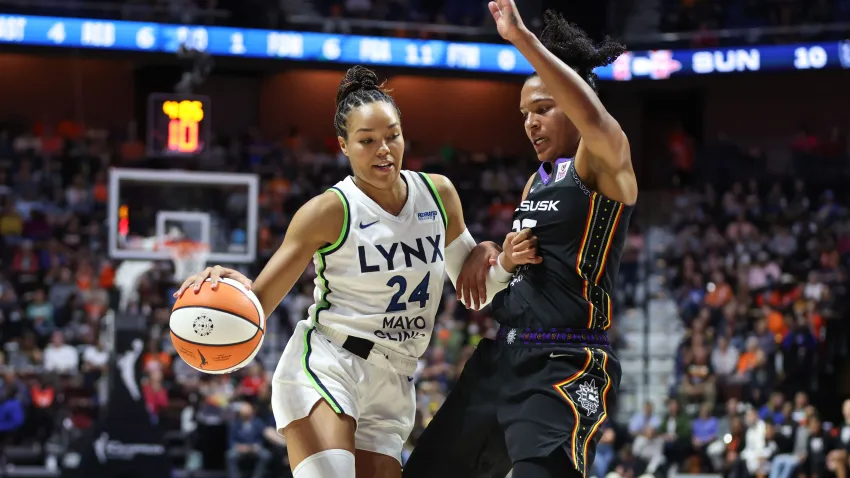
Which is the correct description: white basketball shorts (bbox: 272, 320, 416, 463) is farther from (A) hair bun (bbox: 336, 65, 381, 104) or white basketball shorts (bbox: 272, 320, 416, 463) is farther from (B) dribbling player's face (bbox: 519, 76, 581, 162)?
(B) dribbling player's face (bbox: 519, 76, 581, 162)

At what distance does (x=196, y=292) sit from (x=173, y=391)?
26.7 feet

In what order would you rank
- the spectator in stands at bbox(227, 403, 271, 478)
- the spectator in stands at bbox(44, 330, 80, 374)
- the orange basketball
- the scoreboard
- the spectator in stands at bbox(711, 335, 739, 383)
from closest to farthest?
the orange basketball < the spectator in stands at bbox(227, 403, 271, 478) < the scoreboard < the spectator in stands at bbox(44, 330, 80, 374) < the spectator in stands at bbox(711, 335, 739, 383)

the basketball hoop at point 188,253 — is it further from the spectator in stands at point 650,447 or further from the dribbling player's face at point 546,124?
the dribbling player's face at point 546,124

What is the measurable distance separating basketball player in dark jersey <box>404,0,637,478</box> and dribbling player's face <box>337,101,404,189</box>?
51 centimetres

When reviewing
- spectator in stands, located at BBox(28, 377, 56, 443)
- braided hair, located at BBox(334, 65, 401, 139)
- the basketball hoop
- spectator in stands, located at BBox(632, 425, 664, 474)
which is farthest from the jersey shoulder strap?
spectator in stands, located at BBox(28, 377, 56, 443)

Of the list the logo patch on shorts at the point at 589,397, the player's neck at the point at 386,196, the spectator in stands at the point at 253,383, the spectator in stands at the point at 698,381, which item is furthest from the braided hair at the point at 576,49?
the spectator in stands at the point at 698,381

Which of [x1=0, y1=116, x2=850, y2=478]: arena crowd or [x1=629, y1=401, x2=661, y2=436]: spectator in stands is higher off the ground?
[x1=0, y1=116, x2=850, y2=478]: arena crowd

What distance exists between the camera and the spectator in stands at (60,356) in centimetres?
1213

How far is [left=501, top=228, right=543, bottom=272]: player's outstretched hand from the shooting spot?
3977 mm

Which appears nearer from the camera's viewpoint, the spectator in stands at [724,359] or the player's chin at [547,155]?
the player's chin at [547,155]

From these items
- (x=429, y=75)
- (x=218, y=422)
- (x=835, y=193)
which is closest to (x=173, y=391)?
(x=218, y=422)

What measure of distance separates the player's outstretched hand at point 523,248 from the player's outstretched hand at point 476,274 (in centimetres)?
23

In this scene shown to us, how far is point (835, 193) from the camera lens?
16.9 metres

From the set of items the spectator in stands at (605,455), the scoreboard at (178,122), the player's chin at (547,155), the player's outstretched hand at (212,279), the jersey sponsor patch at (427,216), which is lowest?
the spectator in stands at (605,455)
